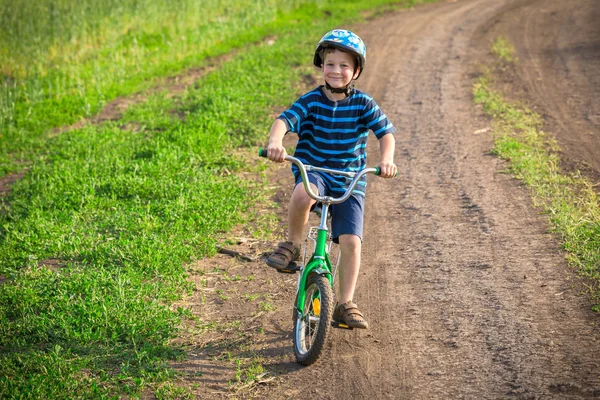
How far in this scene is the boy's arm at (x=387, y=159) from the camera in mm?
4508

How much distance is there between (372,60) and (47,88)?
20.4 ft

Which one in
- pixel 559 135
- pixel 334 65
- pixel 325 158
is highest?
pixel 334 65

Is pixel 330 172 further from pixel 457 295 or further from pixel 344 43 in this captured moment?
pixel 457 295

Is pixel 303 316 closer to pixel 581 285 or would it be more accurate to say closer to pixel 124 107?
pixel 581 285

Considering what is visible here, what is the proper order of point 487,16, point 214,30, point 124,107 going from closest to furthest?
point 124,107 → point 214,30 → point 487,16

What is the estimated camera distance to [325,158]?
192 inches

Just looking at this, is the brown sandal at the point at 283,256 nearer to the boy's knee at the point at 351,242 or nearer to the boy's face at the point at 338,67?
the boy's knee at the point at 351,242

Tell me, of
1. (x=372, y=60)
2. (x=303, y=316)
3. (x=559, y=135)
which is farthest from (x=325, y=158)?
(x=372, y=60)

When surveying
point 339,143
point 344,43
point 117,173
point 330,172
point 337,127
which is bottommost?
point 117,173

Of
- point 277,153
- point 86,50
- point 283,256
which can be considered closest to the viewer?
point 277,153

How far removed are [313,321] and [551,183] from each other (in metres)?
4.21

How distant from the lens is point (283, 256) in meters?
4.91

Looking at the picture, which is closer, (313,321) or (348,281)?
(313,321)

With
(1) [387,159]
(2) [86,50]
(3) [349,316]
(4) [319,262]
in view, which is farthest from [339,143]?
(2) [86,50]
